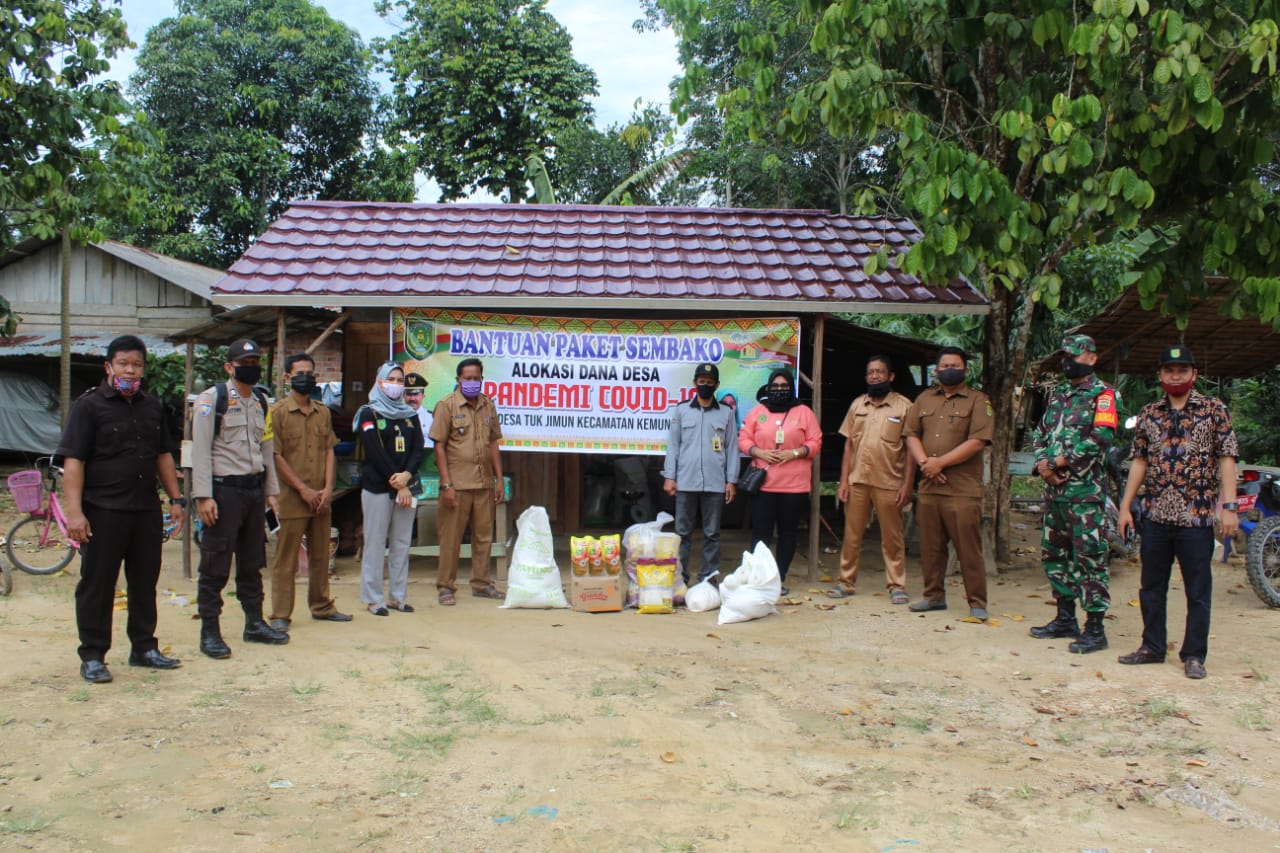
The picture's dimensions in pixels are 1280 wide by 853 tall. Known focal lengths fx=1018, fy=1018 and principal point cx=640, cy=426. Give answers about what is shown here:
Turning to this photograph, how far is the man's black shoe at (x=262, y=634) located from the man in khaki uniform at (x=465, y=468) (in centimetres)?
158

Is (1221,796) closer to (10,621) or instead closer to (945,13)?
(945,13)

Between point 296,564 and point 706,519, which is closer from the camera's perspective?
point 296,564

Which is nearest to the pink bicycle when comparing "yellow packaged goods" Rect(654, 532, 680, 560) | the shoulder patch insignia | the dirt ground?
the dirt ground

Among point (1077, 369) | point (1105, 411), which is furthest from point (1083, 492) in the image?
point (1077, 369)

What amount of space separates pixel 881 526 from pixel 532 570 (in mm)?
2835

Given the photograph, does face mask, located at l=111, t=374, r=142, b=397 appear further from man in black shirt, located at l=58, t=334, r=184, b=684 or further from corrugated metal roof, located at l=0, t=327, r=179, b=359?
corrugated metal roof, located at l=0, t=327, r=179, b=359

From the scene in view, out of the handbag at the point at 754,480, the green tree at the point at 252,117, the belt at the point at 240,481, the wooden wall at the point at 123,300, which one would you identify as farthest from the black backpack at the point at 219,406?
the green tree at the point at 252,117

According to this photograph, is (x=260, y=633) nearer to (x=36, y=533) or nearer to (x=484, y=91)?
(x=36, y=533)

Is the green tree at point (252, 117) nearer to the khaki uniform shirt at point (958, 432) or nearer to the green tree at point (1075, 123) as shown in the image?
the green tree at point (1075, 123)

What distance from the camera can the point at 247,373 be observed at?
6.38 metres

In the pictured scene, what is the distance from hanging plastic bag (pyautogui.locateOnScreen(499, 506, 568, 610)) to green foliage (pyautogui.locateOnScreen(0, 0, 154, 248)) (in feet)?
19.7

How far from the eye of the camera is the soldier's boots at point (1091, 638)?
6559 mm

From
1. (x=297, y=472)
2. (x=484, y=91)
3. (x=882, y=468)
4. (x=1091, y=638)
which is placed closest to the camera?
(x=1091, y=638)

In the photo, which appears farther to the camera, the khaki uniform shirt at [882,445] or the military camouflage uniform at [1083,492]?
the khaki uniform shirt at [882,445]
